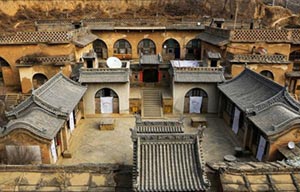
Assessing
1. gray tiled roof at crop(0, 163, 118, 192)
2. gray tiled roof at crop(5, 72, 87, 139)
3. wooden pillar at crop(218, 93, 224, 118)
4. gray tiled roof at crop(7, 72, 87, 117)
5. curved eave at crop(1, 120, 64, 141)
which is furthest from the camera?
wooden pillar at crop(218, 93, 224, 118)

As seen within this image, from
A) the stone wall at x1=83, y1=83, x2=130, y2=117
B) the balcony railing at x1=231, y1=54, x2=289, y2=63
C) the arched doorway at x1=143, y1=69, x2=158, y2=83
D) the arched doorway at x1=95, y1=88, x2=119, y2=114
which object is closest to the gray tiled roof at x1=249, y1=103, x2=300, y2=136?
the balcony railing at x1=231, y1=54, x2=289, y2=63

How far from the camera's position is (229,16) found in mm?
63188

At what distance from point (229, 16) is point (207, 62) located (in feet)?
119

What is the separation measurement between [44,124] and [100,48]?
26.8 meters

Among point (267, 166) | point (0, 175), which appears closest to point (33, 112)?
point (0, 175)

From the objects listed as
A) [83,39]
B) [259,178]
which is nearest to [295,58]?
[259,178]

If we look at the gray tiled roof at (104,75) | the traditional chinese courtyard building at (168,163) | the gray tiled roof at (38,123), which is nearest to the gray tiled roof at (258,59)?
the gray tiled roof at (104,75)

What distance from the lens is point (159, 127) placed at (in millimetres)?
17125

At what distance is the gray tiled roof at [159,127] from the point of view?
16.8 m

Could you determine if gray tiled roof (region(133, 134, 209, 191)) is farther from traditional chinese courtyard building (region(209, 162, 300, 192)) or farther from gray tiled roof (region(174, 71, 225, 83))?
gray tiled roof (region(174, 71, 225, 83))

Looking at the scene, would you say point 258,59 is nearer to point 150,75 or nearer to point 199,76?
point 199,76

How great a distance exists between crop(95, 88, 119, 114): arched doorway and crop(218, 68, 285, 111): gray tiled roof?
10.8 meters

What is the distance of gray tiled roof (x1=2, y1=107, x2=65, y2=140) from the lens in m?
19.0

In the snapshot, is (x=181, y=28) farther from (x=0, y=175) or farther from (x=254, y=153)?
(x=0, y=175)
